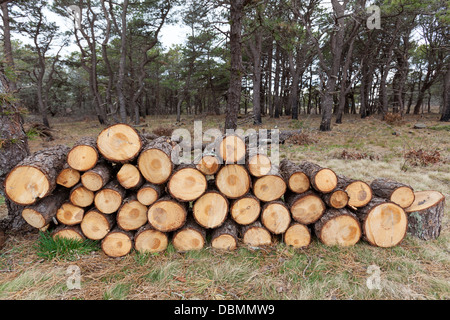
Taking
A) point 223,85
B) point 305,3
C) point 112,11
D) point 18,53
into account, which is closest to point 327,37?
point 305,3

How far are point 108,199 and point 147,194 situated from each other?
0.48m

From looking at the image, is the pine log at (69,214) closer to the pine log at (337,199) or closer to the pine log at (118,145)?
the pine log at (118,145)

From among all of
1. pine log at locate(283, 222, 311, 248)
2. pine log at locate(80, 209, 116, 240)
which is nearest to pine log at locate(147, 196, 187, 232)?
pine log at locate(80, 209, 116, 240)

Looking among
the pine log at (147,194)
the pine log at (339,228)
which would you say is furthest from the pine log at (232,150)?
the pine log at (339,228)

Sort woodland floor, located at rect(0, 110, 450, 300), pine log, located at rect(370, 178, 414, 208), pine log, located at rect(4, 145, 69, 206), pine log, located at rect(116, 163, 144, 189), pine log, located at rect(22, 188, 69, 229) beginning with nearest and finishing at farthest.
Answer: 1. woodland floor, located at rect(0, 110, 450, 300)
2. pine log, located at rect(4, 145, 69, 206)
3. pine log, located at rect(22, 188, 69, 229)
4. pine log, located at rect(116, 163, 144, 189)
5. pine log, located at rect(370, 178, 414, 208)

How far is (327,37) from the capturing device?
16.7 metres

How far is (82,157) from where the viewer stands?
7.81 feet

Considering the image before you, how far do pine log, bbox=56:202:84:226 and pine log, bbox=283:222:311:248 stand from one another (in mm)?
2623

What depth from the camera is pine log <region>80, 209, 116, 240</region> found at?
97.5 inches

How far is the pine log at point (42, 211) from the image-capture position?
7.61 ft

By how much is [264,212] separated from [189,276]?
3.76 feet

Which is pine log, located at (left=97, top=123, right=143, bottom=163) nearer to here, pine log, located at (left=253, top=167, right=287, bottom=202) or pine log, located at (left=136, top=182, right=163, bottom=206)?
pine log, located at (left=136, top=182, right=163, bottom=206)

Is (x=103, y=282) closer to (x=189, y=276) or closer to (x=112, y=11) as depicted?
(x=189, y=276)

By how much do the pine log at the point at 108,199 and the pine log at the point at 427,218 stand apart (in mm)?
3763
